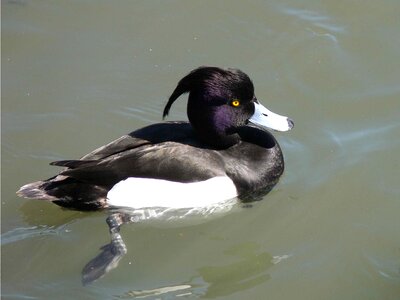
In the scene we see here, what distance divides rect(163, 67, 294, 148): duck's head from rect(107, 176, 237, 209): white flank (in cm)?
43

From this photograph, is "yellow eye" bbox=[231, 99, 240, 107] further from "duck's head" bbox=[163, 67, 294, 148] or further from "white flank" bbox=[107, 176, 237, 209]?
"white flank" bbox=[107, 176, 237, 209]

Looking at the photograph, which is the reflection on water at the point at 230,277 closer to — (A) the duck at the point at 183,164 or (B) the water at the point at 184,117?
(B) the water at the point at 184,117

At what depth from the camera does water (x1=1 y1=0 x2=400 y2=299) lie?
219 inches

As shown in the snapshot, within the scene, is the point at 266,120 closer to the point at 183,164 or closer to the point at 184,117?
the point at 183,164

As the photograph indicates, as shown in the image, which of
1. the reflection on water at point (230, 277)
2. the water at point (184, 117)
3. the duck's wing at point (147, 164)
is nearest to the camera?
the reflection on water at point (230, 277)

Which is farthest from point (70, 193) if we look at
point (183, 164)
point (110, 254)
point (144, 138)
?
point (183, 164)

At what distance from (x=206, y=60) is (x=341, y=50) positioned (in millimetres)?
Answer: 1381

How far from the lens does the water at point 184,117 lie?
5.56 meters

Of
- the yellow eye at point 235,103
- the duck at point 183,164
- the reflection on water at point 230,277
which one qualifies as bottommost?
the reflection on water at point 230,277

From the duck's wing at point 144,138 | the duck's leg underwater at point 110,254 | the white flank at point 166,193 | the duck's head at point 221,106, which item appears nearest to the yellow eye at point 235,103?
the duck's head at point 221,106

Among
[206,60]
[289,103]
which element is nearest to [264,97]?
[289,103]

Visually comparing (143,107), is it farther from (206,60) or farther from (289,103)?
(289,103)

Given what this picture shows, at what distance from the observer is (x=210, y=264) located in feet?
18.7

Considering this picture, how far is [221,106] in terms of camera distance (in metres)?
6.11
